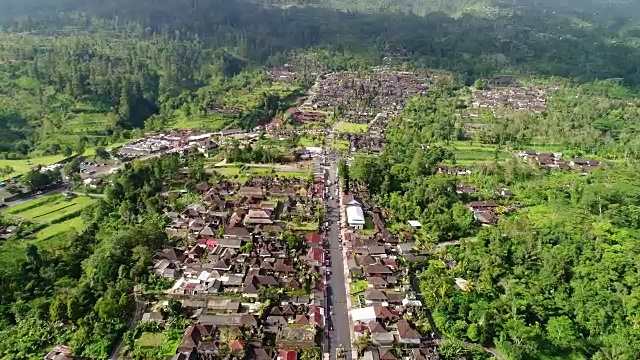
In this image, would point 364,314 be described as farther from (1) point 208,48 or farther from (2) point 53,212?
(1) point 208,48

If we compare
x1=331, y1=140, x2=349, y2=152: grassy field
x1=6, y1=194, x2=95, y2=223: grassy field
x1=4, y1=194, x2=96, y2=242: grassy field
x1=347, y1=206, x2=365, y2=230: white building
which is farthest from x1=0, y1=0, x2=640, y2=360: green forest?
x1=347, y1=206, x2=365, y2=230: white building

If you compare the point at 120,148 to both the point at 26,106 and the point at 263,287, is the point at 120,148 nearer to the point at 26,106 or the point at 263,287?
the point at 26,106

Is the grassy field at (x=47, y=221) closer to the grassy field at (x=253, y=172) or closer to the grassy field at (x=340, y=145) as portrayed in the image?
the grassy field at (x=253, y=172)

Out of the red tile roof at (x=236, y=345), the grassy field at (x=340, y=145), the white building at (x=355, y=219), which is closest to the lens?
Answer: the red tile roof at (x=236, y=345)

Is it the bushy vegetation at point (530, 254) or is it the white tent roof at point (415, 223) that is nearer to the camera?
the bushy vegetation at point (530, 254)

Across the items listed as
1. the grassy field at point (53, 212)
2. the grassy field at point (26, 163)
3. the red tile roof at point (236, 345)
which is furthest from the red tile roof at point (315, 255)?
the grassy field at point (26, 163)

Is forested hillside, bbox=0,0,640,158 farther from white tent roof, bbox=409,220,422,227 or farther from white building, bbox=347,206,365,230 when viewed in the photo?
white tent roof, bbox=409,220,422,227

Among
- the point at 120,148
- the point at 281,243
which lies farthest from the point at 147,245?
the point at 120,148
